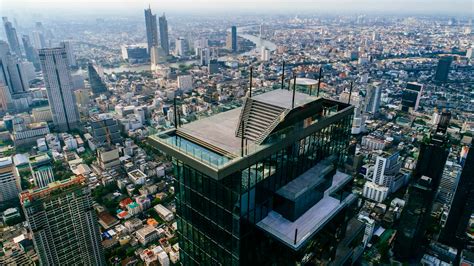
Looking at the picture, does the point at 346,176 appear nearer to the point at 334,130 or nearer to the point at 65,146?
the point at 334,130

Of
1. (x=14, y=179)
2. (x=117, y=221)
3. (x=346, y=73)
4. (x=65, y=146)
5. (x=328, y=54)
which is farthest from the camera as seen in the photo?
(x=328, y=54)

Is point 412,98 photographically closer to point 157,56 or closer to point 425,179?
point 425,179

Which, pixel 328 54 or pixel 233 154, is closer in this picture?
Answer: pixel 233 154

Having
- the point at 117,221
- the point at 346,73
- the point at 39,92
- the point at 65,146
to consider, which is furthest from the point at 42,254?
the point at 346,73

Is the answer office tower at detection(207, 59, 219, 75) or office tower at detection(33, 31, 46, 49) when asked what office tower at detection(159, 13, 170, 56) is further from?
office tower at detection(33, 31, 46, 49)

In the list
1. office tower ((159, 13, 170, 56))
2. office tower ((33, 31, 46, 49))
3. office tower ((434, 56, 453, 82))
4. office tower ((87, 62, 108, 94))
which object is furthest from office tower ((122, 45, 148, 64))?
office tower ((434, 56, 453, 82))

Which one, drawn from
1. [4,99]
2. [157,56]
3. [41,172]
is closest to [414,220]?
[41,172]

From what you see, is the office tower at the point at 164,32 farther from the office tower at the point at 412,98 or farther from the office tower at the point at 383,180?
the office tower at the point at 383,180
